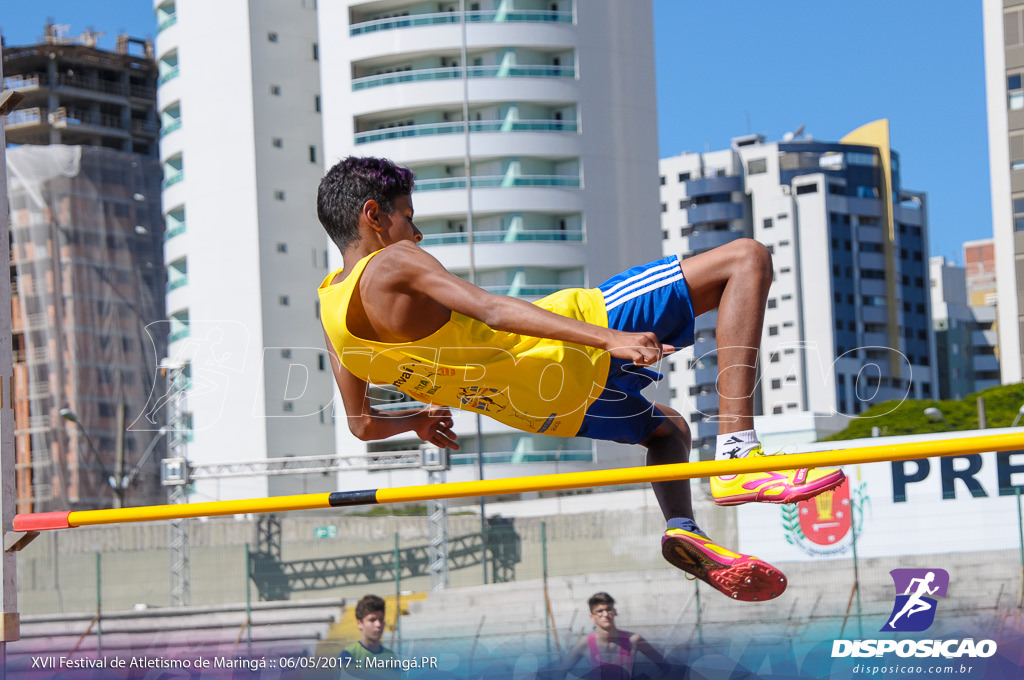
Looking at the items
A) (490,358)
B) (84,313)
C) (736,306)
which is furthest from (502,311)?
(84,313)

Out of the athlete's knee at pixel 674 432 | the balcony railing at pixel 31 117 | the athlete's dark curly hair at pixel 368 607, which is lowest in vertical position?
the athlete's dark curly hair at pixel 368 607

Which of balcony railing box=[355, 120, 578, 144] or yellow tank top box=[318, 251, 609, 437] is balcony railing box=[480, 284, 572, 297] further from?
yellow tank top box=[318, 251, 609, 437]

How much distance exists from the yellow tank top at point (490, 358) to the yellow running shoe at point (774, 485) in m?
0.43

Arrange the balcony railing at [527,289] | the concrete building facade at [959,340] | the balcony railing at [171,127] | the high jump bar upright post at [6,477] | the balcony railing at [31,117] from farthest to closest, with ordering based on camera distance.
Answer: the concrete building facade at [959,340], the balcony railing at [31,117], the balcony railing at [171,127], the balcony railing at [527,289], the high jump bar upright post at [6,477]

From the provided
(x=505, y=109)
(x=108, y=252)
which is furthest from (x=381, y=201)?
(x=108, y=252)

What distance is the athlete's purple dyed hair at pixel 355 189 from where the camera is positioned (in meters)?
3.46

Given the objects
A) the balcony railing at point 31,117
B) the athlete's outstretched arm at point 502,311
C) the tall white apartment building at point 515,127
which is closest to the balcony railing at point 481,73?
the tall white apartment building at point 515,127

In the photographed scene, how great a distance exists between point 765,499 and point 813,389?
198 ft

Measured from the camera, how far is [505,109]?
37000mm

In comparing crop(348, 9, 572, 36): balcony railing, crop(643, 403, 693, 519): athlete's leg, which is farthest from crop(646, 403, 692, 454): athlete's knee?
crop(348, 9, 572, 36): balcony railing

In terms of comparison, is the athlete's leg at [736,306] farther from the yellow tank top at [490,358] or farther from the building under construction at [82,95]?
the building under construction at [82,95]

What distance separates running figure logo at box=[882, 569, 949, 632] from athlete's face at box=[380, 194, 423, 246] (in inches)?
87.4

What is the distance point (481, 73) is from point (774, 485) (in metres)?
34.9

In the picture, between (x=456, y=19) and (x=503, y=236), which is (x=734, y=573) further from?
(x=456, y=19)
